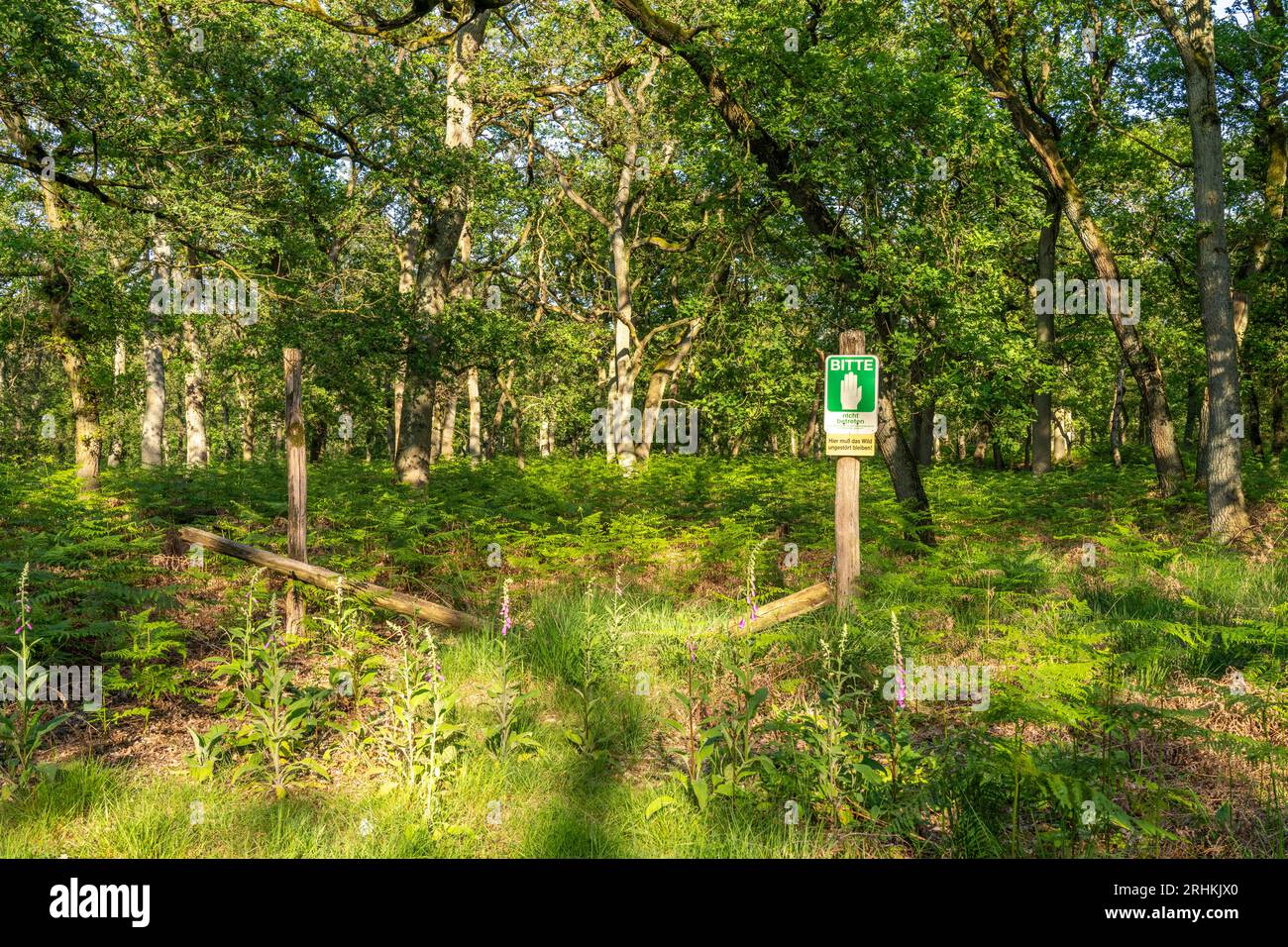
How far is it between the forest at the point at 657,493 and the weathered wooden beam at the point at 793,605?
57 mm

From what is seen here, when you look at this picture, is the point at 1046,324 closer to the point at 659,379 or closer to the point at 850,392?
the point at 659,379

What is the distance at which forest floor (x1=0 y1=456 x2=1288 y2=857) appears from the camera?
3.59 metres

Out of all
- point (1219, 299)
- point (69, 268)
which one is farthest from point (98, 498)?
point (1219, 299)

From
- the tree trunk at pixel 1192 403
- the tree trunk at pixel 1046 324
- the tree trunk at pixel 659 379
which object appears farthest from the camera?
the tree trunk at pixel 1192 403

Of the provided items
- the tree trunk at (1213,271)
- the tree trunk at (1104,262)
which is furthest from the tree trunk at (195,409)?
the tree trunk at (1213,271)

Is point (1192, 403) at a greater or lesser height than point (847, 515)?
greater

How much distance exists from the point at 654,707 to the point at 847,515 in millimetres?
2698

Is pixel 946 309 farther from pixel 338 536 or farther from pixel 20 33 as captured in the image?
pixel 20 33

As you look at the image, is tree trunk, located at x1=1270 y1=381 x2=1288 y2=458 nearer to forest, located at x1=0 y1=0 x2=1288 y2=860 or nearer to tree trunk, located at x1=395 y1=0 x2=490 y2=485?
forest, located at x1=0 y1=0 x2=1288 y2=860

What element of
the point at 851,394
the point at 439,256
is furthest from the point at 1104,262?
the point at 439,256

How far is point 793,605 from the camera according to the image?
667cm

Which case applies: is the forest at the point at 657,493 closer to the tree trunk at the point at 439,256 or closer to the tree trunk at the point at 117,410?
the tree trunk at the point at 439,256

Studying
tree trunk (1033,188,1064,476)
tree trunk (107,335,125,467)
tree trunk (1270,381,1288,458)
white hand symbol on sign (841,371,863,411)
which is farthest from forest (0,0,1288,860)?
tree trunk (1270,381,1288,458)

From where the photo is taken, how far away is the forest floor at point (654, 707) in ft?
11.8
